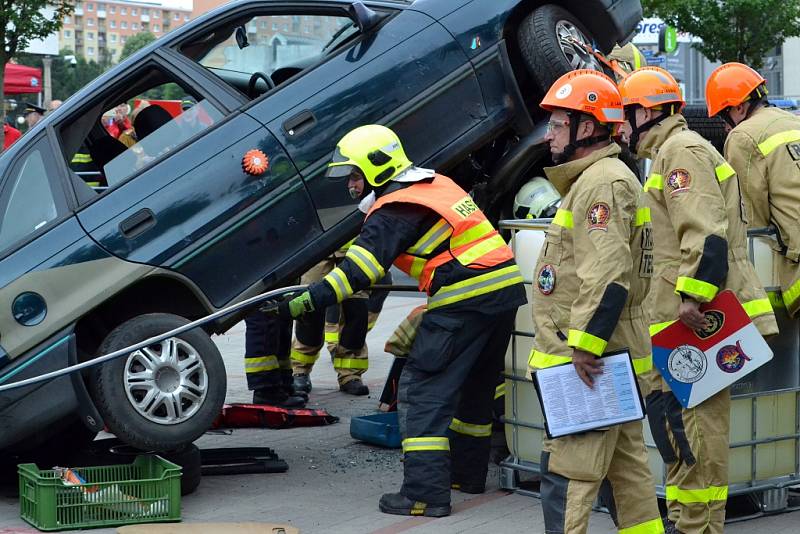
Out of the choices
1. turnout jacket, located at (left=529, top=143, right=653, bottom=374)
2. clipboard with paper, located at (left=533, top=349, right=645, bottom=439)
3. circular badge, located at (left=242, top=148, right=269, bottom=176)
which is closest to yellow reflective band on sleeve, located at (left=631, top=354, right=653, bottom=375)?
turnout jacket, located at (left=529, top=143, right=653, bottom=374)

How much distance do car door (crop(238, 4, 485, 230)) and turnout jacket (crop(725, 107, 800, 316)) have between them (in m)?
1.58

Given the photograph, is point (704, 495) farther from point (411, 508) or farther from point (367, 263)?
point (367, 263)

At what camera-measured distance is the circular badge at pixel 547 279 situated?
4.68 m

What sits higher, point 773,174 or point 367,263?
point 773,174

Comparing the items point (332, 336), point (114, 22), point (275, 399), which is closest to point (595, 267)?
point (275, 399)

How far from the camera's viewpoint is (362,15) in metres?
6.58

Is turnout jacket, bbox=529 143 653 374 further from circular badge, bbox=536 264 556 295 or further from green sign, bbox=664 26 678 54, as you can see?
green sign, bbox=664 26 678 54

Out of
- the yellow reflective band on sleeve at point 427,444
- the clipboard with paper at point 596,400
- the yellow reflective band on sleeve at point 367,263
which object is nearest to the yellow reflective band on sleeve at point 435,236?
the yellow reflective band on sleeve at point 367,263

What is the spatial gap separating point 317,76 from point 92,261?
1525mm

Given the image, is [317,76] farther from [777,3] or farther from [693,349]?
[777,3]

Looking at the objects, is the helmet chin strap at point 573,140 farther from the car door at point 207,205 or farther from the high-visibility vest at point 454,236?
the car door at point 207,205

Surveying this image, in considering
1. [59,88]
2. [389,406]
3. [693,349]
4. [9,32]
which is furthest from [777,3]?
[59,88]

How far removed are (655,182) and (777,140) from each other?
86 centimetres

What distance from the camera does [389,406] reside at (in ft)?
26.2
